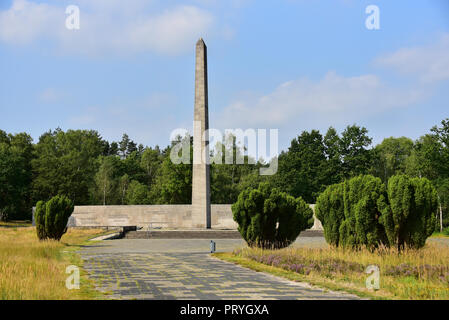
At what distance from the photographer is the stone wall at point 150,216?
1704 inches

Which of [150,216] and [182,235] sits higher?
[150,216]

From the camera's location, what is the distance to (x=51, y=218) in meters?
21.6

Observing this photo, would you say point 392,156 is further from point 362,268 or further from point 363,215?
point 362,268

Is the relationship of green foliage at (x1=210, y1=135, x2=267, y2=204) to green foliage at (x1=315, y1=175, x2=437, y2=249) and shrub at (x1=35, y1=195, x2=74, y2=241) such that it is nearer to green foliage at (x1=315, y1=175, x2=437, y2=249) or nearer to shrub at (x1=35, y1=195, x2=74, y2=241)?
shrub at (x1=35, y1=195, x2=74, y2=241)

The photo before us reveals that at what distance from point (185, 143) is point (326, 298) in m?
62.3

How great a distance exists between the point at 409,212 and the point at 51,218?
16.8 m

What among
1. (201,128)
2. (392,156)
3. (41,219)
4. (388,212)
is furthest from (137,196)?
(388,212)

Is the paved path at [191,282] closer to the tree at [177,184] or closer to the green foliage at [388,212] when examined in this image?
the green foliage at [388,212]

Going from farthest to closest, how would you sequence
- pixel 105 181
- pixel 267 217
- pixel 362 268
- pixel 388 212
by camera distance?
pixel 105 181 < pixel 267 217 < pixel 388 212 < pixel 362 268

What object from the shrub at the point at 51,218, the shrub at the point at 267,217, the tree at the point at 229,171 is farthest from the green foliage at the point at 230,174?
the shrub at the point at 267,217

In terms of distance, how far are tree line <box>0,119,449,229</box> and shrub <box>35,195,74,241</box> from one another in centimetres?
3603

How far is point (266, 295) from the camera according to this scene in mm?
8000
